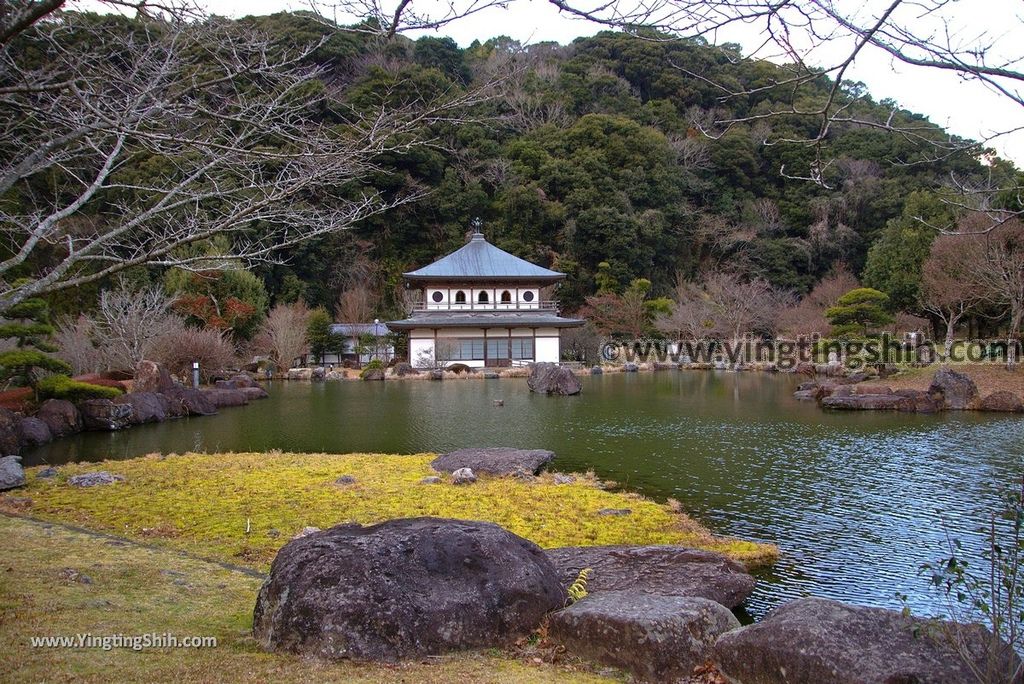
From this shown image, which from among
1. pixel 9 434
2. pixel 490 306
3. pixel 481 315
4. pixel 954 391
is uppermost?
pixel 490 306

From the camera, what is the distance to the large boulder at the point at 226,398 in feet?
58.2

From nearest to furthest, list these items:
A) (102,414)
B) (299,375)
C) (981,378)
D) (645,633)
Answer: (645,633) → (102,414) → (981,378) → (299,375)

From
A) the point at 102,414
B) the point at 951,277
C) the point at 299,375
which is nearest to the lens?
the point at 102,414

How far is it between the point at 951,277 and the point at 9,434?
74.6 ft

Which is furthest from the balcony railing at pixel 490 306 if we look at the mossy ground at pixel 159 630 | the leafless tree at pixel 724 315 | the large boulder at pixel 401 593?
the large boulder at pixel 401 593

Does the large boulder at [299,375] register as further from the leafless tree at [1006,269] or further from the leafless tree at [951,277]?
the leafless tree at [1006,269]

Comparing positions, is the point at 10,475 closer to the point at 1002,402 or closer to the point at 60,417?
the point at 60,417

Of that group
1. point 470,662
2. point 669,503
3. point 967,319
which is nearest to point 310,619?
point 470,662

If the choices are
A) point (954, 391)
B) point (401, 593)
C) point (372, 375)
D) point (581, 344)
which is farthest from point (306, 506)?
point (581, 344)

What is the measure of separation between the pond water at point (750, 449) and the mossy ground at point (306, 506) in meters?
0.76

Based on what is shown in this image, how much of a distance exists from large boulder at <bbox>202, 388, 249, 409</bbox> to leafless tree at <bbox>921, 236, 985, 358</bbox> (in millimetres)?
19346

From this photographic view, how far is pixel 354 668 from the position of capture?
10.4 feet

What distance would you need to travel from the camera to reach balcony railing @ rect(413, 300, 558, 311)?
30766 mm

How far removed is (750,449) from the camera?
1082 cm
